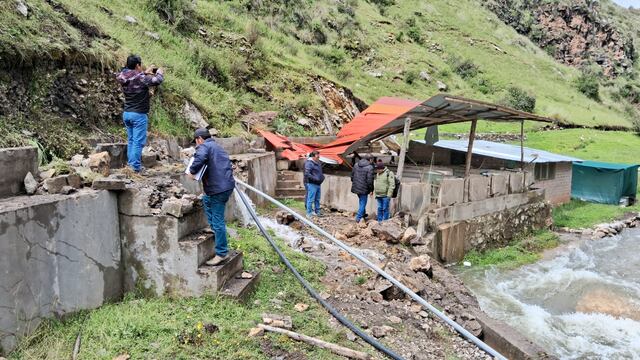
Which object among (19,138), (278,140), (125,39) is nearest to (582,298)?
(278,140)

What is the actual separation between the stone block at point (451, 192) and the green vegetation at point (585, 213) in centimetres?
747

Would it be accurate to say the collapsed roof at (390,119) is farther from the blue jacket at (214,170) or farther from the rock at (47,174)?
the rock at (47,174)

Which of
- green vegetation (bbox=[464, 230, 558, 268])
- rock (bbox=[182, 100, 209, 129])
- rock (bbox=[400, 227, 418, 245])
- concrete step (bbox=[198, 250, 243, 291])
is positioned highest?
rock (bbox=[182, 100, 209, 129])

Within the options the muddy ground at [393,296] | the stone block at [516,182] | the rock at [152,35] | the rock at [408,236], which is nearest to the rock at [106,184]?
the muddy ground at [393,296]

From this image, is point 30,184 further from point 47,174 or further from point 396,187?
point 396,187

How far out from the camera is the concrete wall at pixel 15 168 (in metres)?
5.00

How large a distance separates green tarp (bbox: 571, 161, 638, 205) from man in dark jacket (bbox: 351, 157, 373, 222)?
47.4 feet

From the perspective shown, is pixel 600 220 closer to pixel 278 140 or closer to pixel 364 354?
pixel 278 140

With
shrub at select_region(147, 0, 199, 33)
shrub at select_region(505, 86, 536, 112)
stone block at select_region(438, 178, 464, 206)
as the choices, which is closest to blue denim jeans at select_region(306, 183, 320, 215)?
stone block at select_region(438, 178, 464, 206)

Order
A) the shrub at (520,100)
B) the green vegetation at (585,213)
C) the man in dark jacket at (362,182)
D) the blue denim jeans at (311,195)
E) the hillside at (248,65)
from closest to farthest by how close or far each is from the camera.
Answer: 1. the hillside at (248,65)
2. the man in dark jacket at (362,182)
3. the blue denim jeans at (311,195)
4. the green vegetation at (585,213)
5. the shrub at (520,100)

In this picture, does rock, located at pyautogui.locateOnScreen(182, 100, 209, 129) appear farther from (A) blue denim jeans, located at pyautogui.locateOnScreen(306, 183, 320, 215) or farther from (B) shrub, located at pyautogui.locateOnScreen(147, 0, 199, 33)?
(B) shrub, located at pyautogui.locateOnScreen(147, 0, 199, 33)

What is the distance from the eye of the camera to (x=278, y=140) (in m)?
14.7

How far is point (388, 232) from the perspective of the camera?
9992 mm

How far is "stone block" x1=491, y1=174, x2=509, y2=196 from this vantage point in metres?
13.6
